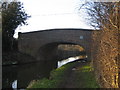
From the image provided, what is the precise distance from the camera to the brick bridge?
1052 inches

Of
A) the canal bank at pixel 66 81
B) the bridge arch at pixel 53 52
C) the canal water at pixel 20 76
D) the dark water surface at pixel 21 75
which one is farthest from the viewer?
the bridge arch at pixel 53 52

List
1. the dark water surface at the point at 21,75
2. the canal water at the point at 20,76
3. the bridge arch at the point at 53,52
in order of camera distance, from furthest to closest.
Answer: the bridge arch at the point at 53,52 → the dark water surface at the point at 21,75 → the canal water at the point at 20,76

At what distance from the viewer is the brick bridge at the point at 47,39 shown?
26.7 meters

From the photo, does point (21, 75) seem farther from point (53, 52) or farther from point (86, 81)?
point (53, 52)

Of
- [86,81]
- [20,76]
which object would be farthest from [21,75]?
[86,81]

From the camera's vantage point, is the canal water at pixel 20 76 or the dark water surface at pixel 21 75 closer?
the canal water at pixel 20 76

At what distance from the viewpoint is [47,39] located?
28.6 m

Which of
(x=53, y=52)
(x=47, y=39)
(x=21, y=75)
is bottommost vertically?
(x=21, y=75)

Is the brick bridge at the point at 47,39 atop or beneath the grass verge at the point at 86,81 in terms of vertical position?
atop

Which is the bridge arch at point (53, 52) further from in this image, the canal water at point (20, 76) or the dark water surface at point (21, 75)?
the dark water surface at point (21, 75)

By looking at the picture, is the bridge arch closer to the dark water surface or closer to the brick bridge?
the brick bridge

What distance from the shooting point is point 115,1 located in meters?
4.18

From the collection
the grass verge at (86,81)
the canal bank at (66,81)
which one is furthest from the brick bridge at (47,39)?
the canal bank at (66,81)

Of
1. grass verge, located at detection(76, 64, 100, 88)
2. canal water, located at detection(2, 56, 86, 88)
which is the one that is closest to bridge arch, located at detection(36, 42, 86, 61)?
canal water, located at detection(2, 56, 86, 88)
